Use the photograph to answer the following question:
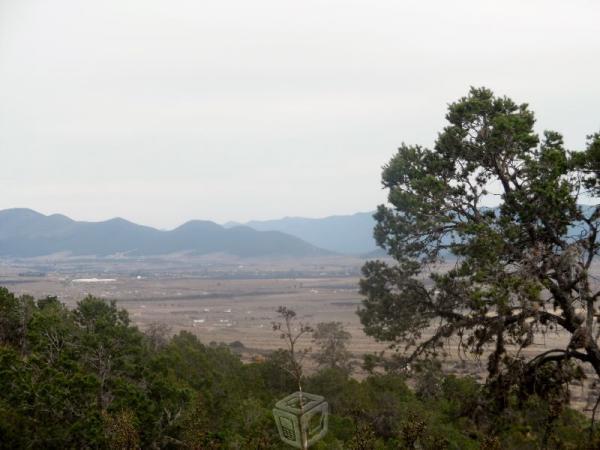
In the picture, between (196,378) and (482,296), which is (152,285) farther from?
(482,296)

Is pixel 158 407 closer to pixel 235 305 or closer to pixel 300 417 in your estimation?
pixel 300 417

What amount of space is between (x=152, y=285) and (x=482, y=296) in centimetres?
19646

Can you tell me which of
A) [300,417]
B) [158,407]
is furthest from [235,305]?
[300,417]

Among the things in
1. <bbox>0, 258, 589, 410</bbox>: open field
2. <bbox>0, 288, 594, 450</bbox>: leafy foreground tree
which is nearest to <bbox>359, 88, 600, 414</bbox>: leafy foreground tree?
<bbox>0, 288, 594, 450</bbox>: leafy foreground tree

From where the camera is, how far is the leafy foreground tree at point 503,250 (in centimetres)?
1007

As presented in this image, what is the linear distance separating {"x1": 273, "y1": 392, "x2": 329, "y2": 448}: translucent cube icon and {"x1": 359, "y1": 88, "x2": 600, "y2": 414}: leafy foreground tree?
→ 5.33 metres

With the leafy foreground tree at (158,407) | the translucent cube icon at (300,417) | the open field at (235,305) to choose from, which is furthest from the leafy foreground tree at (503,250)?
the open field at (235,305)

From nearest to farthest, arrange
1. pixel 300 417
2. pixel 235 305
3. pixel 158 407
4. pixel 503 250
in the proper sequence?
pixel 300 417 → pixel 503 250 → pixel 158 407 → pixel 235 305

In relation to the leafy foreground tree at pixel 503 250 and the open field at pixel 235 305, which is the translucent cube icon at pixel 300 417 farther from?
the open field at pixel 235 305

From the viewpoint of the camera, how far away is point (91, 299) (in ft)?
89.5

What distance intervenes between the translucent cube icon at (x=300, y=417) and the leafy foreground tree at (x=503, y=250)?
533 cm

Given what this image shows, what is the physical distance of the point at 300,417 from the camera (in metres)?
5.18

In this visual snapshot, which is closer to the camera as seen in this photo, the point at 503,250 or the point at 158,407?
the point at 503,250

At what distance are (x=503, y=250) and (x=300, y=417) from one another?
7816 millimetres
